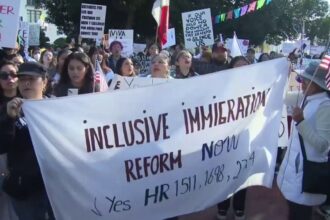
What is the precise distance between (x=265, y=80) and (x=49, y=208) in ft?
6.24

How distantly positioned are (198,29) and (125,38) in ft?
10.6

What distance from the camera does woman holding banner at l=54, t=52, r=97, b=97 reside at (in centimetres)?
490

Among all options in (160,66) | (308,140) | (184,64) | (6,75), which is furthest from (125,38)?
(308,140)

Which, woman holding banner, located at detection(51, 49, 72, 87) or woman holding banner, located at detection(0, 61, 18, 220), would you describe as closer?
woman holding banner, located at detection(0, 61, 18, 220)

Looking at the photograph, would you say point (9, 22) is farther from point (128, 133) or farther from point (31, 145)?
point (128, 133)

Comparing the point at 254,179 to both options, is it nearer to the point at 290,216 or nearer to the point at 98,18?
the point at 290,216

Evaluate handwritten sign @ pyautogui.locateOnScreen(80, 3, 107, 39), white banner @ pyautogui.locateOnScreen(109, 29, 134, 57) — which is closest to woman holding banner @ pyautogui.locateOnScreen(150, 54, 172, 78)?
handwritten sign @ pyautogui.locateOnScreen(80, 3, 107, 39)

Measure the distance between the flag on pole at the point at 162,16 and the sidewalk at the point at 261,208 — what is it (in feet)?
12.5

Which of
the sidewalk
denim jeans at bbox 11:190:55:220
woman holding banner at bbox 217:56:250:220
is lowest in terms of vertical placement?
the sidewalk

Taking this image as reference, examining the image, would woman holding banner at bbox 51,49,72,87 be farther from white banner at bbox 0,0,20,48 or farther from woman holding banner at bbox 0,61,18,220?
woman holding banner at bbox 0,61,18,220

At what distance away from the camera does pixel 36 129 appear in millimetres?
3428

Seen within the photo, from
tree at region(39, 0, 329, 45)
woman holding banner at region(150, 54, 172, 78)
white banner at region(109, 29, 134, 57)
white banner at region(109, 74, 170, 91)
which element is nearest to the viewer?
woman holding banner at region(150, 54, 172, 78)

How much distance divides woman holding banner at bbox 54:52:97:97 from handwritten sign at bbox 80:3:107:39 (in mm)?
7255

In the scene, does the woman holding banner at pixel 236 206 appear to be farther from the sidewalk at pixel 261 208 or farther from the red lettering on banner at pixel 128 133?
the red lettering on banner at pixel 128 133
